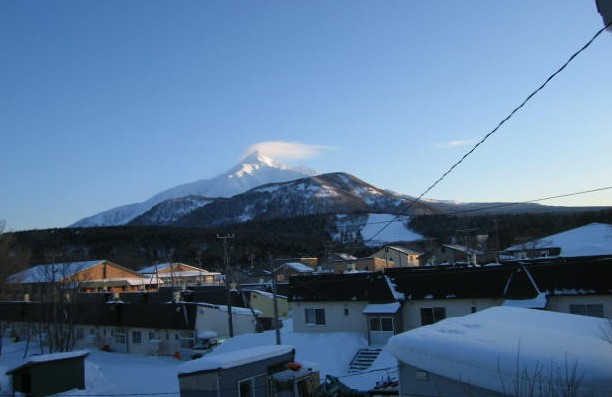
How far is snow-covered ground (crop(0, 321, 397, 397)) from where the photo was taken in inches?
913

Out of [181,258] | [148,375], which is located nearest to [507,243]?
[181,258]

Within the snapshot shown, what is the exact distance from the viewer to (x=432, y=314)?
27.4m

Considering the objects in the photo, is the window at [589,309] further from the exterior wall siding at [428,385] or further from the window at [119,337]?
the window at [119,337]

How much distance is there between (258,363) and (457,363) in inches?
352

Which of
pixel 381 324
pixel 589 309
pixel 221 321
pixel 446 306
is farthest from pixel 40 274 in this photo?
pixel 589 309

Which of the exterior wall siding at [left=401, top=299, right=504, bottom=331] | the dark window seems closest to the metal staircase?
the exterior wall siding at [left=401, top=299, right=504, bottom=331]

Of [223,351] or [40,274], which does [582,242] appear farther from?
[40,274]

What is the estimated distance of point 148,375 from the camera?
2703cm

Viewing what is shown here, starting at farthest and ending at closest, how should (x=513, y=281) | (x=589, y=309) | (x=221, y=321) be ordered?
1. (x=221, y=321)
2. (x=513, y=281)
3. (x=589, y=309)

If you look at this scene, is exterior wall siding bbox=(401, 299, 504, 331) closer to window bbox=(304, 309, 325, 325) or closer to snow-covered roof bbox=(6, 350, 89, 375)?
window bbox=(304, 309, 325, 325)

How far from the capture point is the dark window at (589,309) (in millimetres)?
23797

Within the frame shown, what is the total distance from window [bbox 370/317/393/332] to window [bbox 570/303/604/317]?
8.55 m

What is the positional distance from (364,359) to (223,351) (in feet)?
26.6

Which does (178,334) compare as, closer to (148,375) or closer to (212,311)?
(212,311)
